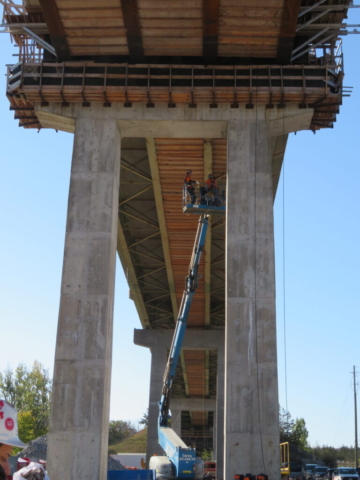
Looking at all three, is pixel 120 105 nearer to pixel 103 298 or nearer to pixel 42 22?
pixel 42 22

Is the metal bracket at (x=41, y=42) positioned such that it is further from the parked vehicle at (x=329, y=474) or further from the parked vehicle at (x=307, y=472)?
the parked vehicle at (x=307, y=472)

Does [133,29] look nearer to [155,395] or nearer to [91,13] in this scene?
[91,13]

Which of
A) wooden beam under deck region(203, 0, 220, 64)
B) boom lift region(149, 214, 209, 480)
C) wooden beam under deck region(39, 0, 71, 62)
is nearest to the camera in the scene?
wooden beam under deck region(203, 0, 220, 64)

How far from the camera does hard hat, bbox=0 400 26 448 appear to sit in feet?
13.2

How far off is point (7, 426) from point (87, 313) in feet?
53.1

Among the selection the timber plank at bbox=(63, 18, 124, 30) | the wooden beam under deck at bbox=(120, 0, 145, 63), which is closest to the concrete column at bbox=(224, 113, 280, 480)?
the wooden beam under deck at bbox=(120, 0, 145, 63)

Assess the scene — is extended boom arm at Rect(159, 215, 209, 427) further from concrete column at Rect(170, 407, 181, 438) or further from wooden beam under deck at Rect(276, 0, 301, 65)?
concrete column at Rect(170, 407, 181, 438)

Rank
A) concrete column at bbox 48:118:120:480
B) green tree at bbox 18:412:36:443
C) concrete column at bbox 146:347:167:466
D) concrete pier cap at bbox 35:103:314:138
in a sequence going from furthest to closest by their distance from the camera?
green tree at bbox 18:412:36:443 → concrete column at bbox 146:347:167:466 → concrete pier cap at bbox 35:103:314:138 → concrete column at bbox 48:118:120:480

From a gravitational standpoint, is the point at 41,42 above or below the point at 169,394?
above

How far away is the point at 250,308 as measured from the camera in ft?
→ 66.4

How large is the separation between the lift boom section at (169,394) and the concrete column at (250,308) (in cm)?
842

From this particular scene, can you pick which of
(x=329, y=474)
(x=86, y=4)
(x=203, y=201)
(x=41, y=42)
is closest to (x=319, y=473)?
(x=329, y=474)

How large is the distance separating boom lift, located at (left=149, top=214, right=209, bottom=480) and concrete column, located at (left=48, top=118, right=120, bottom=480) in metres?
8.58

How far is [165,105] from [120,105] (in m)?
1.44
